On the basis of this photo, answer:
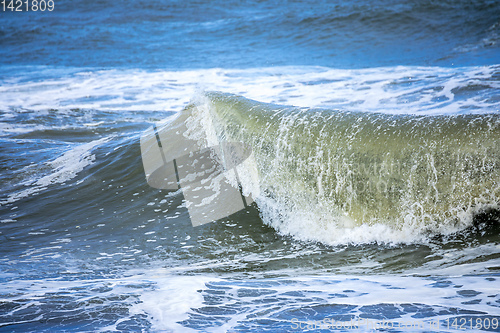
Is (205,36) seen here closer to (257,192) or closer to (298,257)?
(257,192)

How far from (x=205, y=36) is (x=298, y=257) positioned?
17.2m

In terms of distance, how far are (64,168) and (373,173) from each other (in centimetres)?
420

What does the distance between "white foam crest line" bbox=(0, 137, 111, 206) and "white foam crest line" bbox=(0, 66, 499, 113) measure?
315 centimetres

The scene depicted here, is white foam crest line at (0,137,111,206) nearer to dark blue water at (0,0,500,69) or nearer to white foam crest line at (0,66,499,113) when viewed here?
white foam crest line at (0,66,499,113)

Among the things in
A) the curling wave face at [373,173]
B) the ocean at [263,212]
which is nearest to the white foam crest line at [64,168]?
the ocean at [263,212]

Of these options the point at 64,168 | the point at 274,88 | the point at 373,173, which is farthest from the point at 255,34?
the point at 373,173

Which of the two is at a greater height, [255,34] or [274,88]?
[255,34]

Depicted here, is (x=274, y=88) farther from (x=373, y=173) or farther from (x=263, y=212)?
(x=373, y=173)

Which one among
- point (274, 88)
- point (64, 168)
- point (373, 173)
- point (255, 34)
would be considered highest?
point (255, 34)

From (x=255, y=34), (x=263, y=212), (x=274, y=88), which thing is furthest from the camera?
(x=255, y=34)

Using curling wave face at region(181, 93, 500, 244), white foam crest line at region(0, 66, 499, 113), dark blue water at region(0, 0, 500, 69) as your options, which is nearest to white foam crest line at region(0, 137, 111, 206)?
curling wave face at region(181, 93, 500, 244)

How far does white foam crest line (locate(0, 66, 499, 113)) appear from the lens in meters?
8.36

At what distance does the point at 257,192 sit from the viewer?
17.5 ft

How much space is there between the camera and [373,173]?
14.5ft
